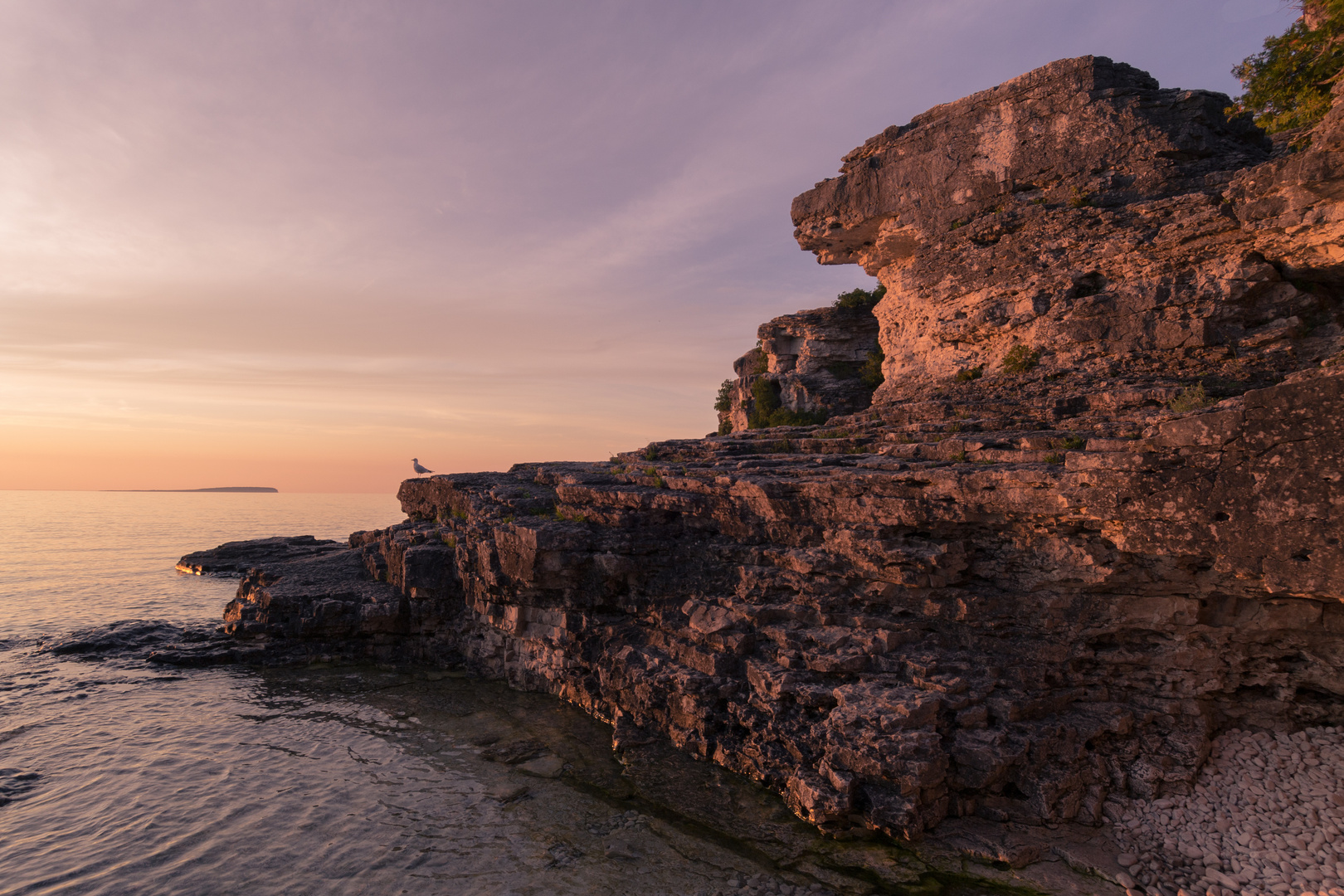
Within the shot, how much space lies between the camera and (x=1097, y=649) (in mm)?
11148

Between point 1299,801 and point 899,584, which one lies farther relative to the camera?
point 899,584

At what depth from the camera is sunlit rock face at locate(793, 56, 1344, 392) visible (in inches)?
647

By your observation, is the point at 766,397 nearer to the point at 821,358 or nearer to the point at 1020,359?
the point at 821,358

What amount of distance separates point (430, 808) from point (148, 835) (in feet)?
16.3

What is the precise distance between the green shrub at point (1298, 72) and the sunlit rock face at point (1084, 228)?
1.83 metres

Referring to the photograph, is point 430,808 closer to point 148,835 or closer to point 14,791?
point 148,835

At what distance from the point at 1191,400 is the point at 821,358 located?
29.5 m

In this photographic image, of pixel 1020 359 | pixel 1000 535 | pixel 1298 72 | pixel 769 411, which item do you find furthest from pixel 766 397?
pixel 1000 535

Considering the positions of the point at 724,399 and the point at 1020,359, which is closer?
the point at 1020,359

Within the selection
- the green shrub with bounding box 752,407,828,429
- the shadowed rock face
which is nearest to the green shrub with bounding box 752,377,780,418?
the green shrub with bounding box 752,407,828,429

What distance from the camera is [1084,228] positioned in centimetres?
2144

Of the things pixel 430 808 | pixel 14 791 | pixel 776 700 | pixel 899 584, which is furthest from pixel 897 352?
pixel 14 791

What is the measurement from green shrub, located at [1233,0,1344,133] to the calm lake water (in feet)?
78.5

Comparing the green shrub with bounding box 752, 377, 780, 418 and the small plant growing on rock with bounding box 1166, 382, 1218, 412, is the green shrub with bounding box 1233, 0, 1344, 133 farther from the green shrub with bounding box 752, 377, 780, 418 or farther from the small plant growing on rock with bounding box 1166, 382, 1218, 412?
the green shrub with bounding box 752, 377, 780, 418
